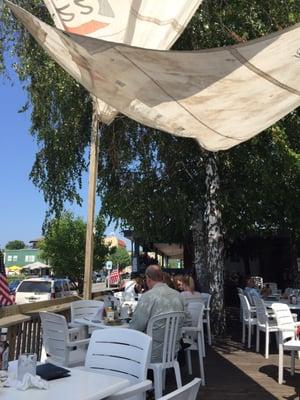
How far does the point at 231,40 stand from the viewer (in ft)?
32.4

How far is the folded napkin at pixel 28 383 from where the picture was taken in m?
2.98

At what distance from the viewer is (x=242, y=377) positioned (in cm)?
748

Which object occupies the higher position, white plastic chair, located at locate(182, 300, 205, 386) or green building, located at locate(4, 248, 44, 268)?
green building, located at locate(4, 248, 44, 268)

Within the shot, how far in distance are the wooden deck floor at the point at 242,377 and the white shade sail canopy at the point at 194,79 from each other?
10.1 ft

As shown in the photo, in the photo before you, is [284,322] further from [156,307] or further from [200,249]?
[200,249]

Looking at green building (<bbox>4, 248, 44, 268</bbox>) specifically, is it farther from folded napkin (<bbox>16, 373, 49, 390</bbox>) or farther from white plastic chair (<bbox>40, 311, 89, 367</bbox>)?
folded napkin (<bbox>16, 373, 49, 390</bbox>)

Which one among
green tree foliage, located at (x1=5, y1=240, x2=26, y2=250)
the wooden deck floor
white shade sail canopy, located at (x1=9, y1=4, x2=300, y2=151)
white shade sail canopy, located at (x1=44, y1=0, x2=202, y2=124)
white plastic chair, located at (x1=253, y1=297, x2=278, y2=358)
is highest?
green tree foliage, located at (x1=5, y1=240, x2=26, y2=250)

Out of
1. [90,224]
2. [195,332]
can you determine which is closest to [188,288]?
[195,332]

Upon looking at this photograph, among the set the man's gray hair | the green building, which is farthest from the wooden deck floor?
the green building

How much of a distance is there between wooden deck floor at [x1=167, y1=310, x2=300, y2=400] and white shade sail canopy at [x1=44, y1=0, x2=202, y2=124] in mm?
3981

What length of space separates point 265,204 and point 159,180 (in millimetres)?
2895

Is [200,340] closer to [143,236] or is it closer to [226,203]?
[226,203]

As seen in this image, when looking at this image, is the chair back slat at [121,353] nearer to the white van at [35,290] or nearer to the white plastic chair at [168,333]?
the white plastic chair at [168,333]

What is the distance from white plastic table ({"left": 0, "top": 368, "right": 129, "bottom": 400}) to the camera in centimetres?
282
